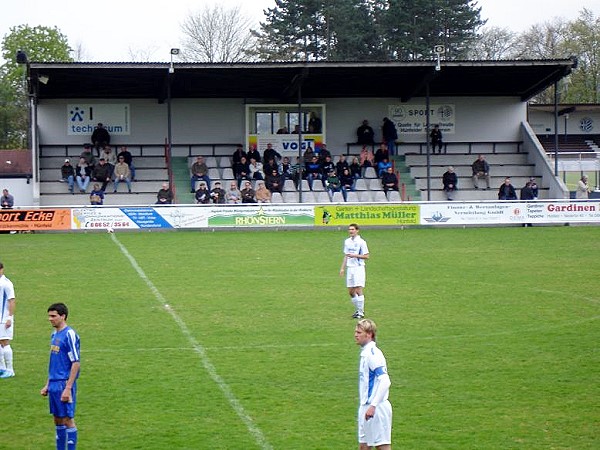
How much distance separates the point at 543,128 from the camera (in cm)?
5772

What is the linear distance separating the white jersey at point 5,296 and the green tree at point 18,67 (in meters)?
66.2

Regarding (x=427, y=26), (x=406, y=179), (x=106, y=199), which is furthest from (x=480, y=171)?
(x=427, y=26)

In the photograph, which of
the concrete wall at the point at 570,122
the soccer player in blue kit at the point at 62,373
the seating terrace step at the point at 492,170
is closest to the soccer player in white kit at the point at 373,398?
the soccer player in blue kit at the point at 62,373

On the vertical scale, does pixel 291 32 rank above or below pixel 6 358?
above

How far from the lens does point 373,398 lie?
8609 mm

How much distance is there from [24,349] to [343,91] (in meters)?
33.4

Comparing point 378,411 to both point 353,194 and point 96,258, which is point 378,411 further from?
point 353,194

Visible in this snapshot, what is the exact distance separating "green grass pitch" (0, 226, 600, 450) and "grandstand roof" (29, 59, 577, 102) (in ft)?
41.7

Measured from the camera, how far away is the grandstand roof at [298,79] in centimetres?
4006

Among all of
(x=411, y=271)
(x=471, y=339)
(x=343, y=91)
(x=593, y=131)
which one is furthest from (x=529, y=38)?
(x=471, y=339)

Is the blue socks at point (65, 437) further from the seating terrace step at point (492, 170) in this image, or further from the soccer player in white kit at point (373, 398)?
the seating terrace step at point (492, 170)

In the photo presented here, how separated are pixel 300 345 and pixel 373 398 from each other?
24.1 ft

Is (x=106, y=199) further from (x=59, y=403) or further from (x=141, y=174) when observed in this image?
(x=59, y=403)

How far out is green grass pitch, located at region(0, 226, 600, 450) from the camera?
1116cm
